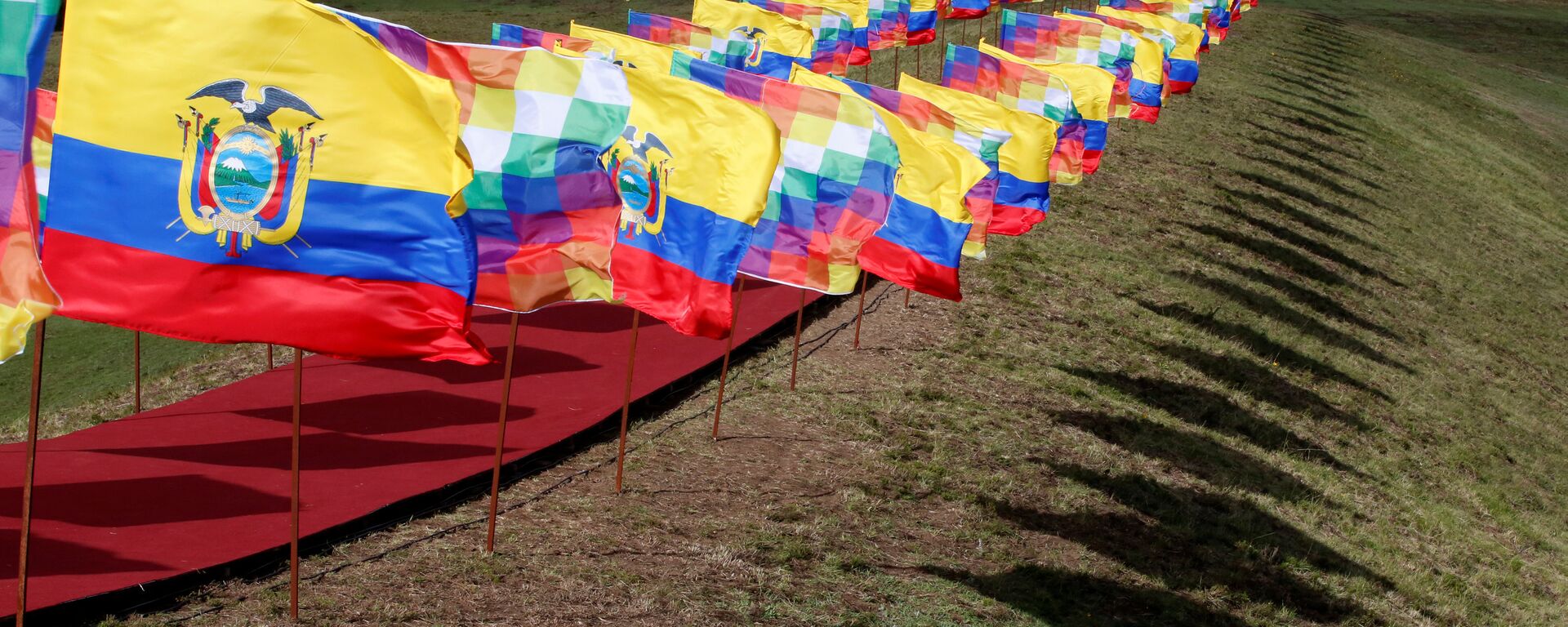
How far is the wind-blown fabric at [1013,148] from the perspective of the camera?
15.6 meters

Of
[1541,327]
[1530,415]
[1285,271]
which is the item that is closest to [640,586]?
[1530,415]

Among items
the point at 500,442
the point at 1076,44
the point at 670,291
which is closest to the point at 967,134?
the point at 670,291

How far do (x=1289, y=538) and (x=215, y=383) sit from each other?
33.9ft

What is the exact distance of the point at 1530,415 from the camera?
20031 millimetres

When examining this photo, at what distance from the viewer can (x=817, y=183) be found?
39.1 ft

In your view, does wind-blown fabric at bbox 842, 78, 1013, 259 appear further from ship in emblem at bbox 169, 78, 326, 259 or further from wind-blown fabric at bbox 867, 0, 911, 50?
wind-blown fabric at bbox 867, 0, 911, 50

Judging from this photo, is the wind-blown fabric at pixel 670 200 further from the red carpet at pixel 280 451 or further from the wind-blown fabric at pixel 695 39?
the wind-blown fabric at pixel 695 39

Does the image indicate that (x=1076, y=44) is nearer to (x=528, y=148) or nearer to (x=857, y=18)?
(x=857, y=18)

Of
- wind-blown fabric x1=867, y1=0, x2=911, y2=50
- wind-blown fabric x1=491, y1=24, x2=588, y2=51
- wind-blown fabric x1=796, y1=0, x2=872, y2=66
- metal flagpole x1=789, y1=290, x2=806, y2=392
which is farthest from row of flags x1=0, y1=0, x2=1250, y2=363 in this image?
wind-blown fabric x1=867, y1=0, x2=911, y2=50

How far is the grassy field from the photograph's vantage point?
9383 mm

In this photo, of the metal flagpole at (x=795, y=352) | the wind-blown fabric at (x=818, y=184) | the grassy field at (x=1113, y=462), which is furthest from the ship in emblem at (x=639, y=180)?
the metal flagpole at (x=795, y=352)

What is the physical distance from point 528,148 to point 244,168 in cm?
236

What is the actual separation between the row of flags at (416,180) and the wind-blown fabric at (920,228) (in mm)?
24

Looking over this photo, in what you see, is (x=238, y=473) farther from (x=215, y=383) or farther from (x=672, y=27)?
(x=672, y=27)
